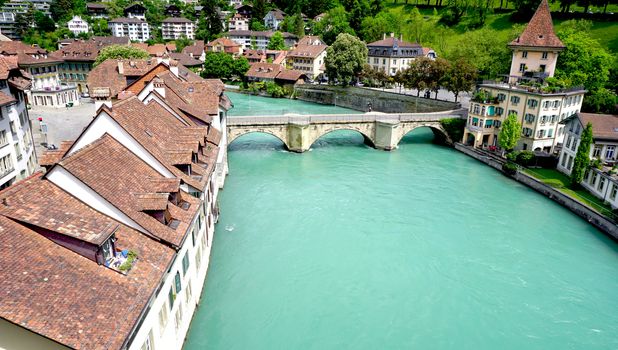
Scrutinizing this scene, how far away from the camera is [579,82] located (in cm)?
5803

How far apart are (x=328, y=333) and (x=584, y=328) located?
551 inches

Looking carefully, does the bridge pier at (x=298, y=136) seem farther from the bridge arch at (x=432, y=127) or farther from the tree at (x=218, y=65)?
the tree at (x=218, y=65)

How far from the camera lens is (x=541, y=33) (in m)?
56.3

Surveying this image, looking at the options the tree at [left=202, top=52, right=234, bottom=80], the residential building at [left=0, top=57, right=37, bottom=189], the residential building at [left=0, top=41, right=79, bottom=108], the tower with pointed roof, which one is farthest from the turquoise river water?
the tree at [left=202, top=52, right=234, bottom=80]

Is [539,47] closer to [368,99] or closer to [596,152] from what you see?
[596,152]

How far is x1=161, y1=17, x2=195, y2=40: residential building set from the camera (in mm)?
156250

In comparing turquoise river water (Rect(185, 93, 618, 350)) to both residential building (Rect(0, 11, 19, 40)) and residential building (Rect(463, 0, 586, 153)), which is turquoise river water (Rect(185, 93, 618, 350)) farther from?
residential building (Rect(0, 11, 19, 40))

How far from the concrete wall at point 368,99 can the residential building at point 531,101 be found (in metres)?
11.5

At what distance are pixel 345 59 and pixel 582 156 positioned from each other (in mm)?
56903

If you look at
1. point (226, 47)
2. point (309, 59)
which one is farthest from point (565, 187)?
point (226, 47)

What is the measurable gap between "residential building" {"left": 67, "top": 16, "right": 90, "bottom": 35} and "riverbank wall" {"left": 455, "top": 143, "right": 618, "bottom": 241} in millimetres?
139290

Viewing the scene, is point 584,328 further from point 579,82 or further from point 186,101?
point 579,82

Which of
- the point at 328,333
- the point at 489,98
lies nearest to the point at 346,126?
the point at 489,98

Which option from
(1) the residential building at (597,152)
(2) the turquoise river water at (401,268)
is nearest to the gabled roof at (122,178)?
(2) the turquoise river water at (401,268)
